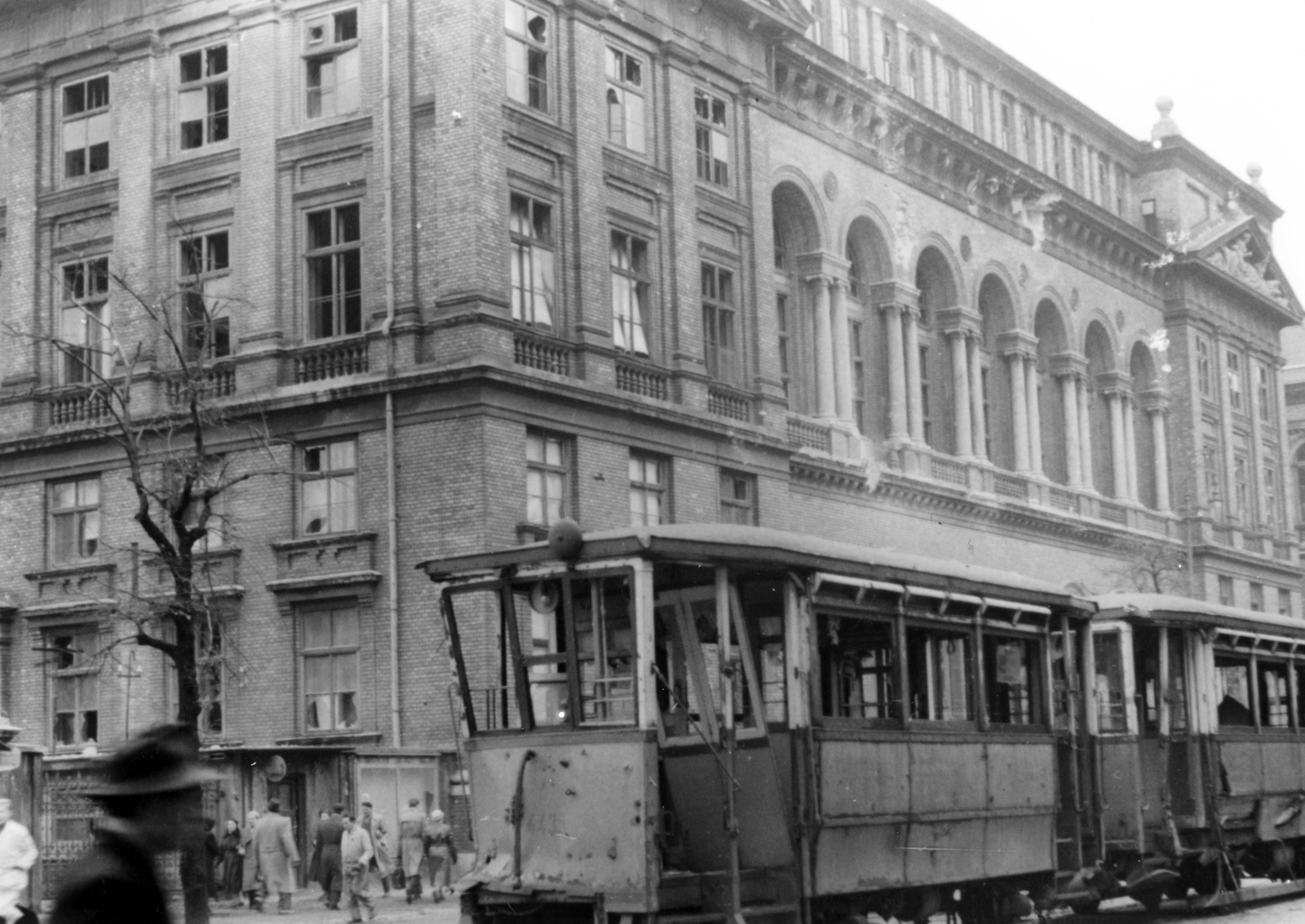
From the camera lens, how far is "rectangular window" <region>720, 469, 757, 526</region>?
3375 centimetres

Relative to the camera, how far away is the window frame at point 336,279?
30.0m

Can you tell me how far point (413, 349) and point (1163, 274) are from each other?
109 feet

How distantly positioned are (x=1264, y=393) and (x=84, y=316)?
42.4m

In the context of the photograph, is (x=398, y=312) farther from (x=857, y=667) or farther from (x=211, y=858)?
(x=857, y=667)

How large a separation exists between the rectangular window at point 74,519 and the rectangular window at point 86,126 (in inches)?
212

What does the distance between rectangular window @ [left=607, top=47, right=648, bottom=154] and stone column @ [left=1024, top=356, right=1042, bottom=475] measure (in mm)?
17918

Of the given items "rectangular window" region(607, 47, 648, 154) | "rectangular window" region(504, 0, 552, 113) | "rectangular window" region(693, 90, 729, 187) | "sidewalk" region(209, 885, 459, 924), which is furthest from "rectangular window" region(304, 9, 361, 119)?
"sidewalk" region(209, 885, 459, 924)

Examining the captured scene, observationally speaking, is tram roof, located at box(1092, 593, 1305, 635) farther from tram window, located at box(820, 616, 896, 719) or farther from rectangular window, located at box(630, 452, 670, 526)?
rectangular window, located at box(630, 452, 670, 526)

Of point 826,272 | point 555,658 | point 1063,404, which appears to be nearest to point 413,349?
point 826,272

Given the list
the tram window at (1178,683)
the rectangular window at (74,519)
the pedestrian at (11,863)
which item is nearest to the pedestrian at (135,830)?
the pedestrian at (11,863)

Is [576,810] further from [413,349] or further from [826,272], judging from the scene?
[826,272]

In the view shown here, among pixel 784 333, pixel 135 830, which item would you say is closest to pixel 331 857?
pixel 135 830

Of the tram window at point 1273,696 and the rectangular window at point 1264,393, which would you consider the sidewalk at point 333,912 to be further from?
the rectangular window at point 1264,393

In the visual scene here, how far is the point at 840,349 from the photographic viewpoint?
40.1 metres
